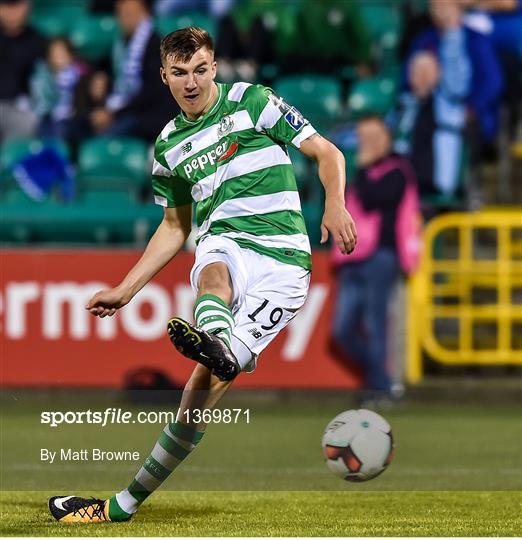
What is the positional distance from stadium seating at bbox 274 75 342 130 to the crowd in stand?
0.34 m

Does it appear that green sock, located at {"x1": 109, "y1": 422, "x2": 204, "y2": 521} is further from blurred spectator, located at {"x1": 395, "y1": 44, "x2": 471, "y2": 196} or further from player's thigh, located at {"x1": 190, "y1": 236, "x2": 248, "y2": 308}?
blurred spectator, located at {"x1": 395, "y1": 44, "x2": 471, "y2": 196}

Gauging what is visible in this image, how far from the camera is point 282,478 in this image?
24.0ft

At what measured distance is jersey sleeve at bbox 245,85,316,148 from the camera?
5.39 metres

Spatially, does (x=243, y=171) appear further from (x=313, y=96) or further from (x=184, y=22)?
(x=184, y=22)

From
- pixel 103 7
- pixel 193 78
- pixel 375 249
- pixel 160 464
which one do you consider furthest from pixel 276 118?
pixel 103 7

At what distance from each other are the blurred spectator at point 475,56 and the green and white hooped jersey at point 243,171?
24.8ft

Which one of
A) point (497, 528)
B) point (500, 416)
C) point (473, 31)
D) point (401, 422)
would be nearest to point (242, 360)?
point (497, 528)

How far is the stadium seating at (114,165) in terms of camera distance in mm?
12789

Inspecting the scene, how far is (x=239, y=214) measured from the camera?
5531 mm

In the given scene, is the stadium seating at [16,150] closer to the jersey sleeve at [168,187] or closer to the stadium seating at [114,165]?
the stadium seating at [114,165]

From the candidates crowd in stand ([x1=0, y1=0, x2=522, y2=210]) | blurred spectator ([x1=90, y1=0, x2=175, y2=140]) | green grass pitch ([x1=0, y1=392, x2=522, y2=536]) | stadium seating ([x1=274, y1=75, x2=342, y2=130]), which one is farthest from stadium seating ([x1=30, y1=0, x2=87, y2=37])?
green grass pitch ([x1=0, y1=392, x2=522, y2=536])

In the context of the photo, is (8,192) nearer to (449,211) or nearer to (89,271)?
(89,271)

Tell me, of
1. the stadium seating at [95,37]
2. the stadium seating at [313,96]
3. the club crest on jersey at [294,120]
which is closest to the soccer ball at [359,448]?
the club crest on jersey at [294,120]

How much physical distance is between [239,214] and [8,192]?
7.64m
